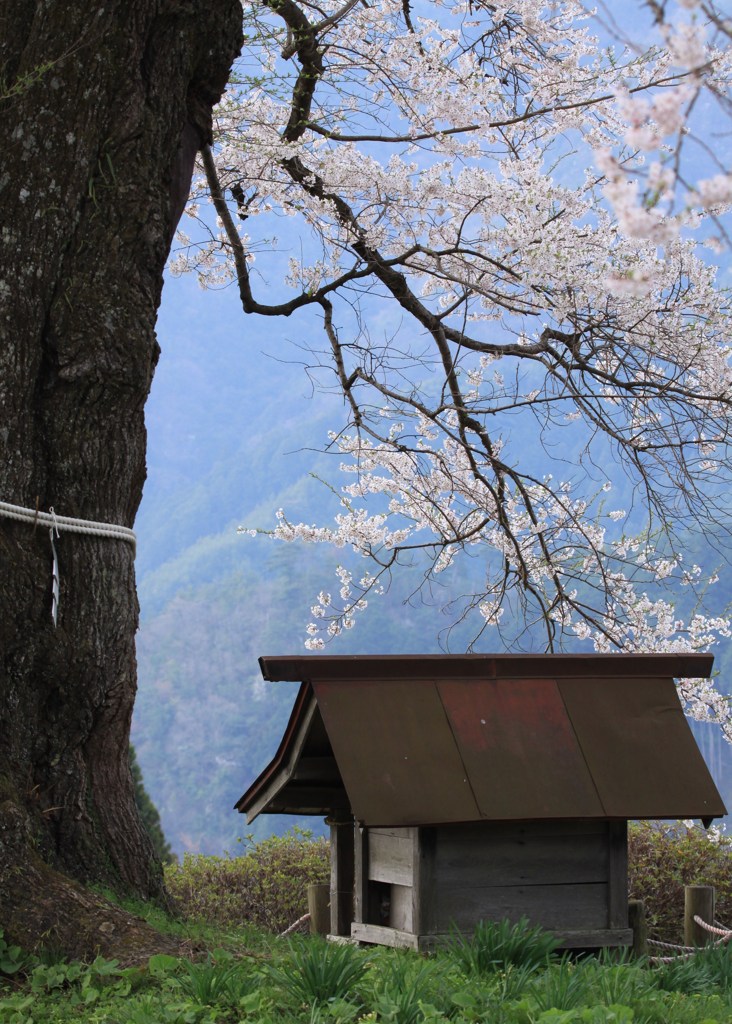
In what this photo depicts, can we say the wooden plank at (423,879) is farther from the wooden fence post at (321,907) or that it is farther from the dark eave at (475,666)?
the wooden fence post at (321,907)

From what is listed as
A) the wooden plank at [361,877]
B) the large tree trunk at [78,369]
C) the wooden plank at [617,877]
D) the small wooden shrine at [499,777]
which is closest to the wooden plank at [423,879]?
the small wooden shrine at [499,777]

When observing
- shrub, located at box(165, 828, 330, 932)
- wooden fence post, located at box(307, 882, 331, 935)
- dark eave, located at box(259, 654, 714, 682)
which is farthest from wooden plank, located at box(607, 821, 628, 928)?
shrub, located at box(165, 828, 330, 932)

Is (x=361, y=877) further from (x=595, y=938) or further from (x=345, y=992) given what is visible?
(x=345, y=992)

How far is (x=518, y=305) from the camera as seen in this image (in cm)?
705

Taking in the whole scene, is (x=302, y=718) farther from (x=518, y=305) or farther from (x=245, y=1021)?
(x=518, y=305)

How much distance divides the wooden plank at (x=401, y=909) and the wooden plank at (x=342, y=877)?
0.53m

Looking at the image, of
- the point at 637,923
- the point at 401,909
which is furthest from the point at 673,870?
the point at 401,909

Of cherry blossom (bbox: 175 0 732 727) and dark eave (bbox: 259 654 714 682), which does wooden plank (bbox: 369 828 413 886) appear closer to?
dark eave (bbox: 259 654 714 682)

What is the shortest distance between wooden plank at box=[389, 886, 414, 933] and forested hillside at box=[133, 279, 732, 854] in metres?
29.5

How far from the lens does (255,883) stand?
7.95 metres

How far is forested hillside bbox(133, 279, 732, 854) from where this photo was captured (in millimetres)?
55531

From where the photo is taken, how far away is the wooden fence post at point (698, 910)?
5035 millimetres

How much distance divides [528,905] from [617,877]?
0.39 metres

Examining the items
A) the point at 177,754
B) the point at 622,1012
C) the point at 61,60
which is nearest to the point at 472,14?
the point at 61,60
